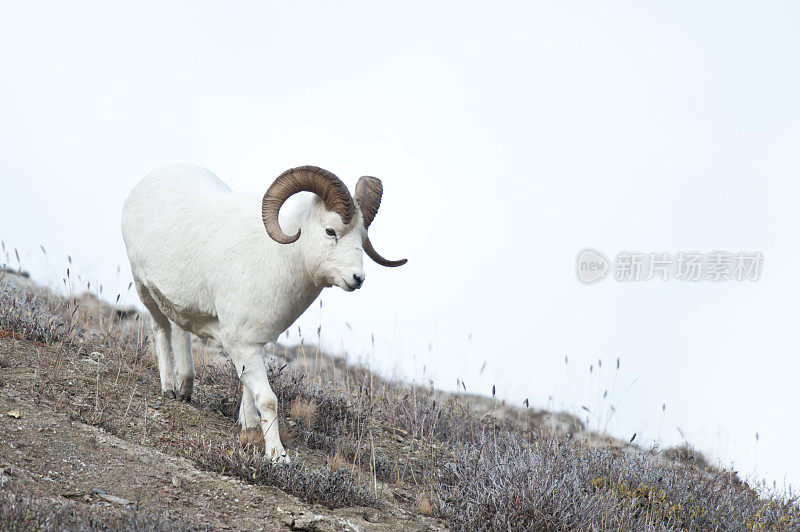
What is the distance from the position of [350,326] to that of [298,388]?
3.02 feet

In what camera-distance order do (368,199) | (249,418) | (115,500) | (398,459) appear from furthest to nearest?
(398,459) → (249,418) → (368,199) → (115,500)

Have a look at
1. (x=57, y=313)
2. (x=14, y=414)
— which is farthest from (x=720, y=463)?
(x=57, y=313)

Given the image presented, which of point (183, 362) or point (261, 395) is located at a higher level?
point (261, 395)

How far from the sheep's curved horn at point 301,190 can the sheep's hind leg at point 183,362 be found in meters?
2.22

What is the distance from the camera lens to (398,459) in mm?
7605

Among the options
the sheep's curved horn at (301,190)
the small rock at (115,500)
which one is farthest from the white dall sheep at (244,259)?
the small rock at (115,500)

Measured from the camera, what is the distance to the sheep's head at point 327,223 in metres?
6.09

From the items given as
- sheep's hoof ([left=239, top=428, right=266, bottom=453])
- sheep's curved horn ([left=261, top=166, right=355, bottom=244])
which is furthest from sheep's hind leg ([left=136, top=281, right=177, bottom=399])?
sheep's curved horn ([left=261, top=166, right=355, bottom=244])

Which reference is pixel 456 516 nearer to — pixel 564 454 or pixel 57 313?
pixel 564 454

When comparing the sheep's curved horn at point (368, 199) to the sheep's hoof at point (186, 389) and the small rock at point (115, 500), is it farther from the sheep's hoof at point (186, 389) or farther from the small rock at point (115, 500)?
the small rock at point (115, 500)

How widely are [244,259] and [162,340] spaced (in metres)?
1.88

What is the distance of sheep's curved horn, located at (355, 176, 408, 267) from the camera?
638cm

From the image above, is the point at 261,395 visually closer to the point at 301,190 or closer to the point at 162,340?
the point at 301,190

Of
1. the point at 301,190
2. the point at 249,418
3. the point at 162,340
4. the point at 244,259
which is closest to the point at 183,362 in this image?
the point at 162,340
